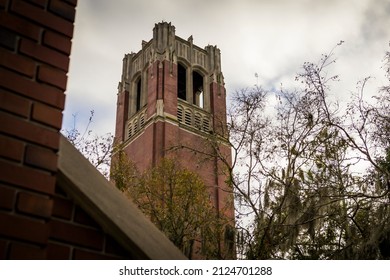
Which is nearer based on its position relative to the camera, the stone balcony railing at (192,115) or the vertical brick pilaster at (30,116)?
the vertical brick pilaster at (30,116)

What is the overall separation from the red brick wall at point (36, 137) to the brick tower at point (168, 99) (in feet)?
80.9

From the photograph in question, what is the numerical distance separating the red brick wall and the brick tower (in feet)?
80.9

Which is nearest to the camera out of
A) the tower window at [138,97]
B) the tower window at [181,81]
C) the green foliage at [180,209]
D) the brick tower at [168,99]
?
the green foliage at [180,209]

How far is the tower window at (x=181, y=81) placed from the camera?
118ft

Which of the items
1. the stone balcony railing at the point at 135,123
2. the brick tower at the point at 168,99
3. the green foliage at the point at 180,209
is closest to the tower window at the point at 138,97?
the brick tower at the point at 168,99

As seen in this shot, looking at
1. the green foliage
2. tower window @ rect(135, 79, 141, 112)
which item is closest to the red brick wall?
the green foliage

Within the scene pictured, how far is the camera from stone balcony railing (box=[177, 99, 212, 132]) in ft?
105

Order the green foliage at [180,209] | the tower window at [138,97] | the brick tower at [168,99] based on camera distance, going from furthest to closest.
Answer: the tower window at [138,97]
the brick tower at [168,99]
the green foliage at [180,209]

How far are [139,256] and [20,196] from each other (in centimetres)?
77

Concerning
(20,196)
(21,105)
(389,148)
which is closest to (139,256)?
(20,196)

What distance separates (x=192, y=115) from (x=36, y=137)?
102 ft

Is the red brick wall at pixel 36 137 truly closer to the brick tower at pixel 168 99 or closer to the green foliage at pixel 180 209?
the green foliage at pixel 180 209

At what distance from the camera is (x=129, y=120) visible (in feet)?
115
